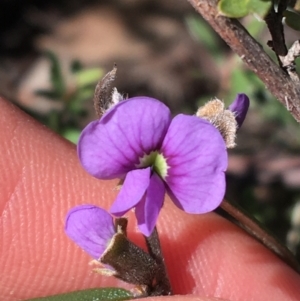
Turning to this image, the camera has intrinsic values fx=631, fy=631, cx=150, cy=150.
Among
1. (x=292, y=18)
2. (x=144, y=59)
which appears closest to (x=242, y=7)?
(x=292, y=18)

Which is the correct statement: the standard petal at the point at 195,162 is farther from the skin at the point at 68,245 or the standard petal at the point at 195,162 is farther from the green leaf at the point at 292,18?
the skin at the point at 68,245

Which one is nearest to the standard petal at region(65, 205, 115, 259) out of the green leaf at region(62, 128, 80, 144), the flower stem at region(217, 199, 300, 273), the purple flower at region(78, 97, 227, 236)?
the purple flower at region(78, 97, 227, 236)

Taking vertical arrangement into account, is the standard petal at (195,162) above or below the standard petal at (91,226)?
above

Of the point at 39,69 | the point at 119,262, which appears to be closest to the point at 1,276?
the point at 119,262

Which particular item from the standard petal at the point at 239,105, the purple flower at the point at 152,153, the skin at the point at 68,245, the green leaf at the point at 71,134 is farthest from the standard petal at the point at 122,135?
the green leaf at the point at 71,134

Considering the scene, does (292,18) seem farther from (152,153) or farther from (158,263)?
(158,263)

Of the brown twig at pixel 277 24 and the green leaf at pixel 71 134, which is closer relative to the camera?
the brown twig at pixel 277 24

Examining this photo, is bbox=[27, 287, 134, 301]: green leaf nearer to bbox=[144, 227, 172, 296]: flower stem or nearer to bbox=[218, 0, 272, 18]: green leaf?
bbox=[144, 227, 172, 296]: flower stem
